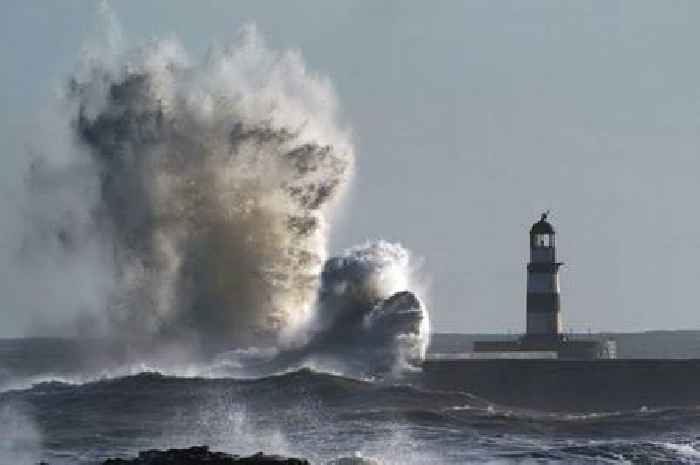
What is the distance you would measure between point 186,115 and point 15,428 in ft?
54.0

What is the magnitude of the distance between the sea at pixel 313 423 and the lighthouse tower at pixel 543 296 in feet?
15.5

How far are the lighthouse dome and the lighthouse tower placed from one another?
0.62 m

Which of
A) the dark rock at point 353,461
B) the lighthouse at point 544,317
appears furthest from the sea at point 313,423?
the lighthouse at point 544,317

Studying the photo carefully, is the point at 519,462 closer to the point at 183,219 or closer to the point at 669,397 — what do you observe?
the point at 669,397

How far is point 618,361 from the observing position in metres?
44.7

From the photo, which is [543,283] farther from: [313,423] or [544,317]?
[313,423]

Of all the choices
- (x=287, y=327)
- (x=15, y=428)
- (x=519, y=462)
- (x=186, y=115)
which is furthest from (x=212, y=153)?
(x=519, y=462)

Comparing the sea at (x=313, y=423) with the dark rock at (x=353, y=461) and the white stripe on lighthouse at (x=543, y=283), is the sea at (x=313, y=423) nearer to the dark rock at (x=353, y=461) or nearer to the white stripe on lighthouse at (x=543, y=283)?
the dark rock at (x=353, y=461)

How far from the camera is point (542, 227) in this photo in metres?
51.3

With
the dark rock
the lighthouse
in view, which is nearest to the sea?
the dark rock

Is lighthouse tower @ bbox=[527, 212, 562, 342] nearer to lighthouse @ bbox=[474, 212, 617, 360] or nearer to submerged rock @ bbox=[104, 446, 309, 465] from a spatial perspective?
lighthouse @ bbox=[474, 212, 617, 360]

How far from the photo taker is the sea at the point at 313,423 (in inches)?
1380

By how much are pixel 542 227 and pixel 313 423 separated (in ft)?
45.1

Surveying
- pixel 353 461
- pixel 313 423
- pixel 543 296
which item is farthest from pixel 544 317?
pixel 353 461
